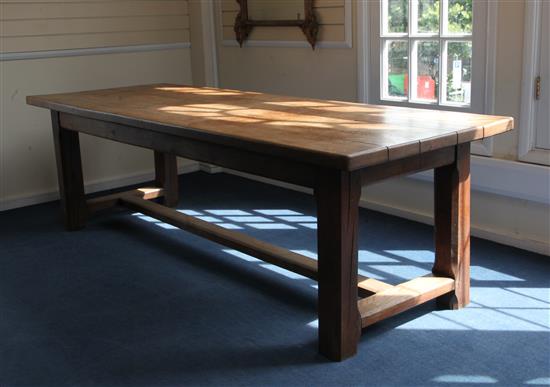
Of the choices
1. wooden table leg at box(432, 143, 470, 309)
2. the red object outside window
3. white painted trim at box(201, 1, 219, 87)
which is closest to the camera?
wooden table leg at box(432, 143, 470, 309)

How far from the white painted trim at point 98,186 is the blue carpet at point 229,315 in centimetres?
60

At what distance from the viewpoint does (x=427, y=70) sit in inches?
161

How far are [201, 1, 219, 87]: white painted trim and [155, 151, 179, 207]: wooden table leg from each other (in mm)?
1061

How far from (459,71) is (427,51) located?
0.26 m

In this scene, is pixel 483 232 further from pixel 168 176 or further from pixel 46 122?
pixel 46 122

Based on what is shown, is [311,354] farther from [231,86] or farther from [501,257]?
[231,86]

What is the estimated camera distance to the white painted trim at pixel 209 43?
547 cm

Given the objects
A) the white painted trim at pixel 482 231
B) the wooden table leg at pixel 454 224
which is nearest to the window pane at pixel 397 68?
the white painted trim at pixel 482 231

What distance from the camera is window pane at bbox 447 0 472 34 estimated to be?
378 cm

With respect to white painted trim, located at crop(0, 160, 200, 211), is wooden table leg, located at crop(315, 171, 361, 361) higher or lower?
higher

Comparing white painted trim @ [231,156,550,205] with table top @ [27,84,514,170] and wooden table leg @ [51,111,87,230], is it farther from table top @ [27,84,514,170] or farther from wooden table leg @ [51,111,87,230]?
wooden table leg @ [51,111,87,230]

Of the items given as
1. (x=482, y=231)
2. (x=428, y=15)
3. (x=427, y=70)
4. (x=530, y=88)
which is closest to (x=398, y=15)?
(x=428, y=15)

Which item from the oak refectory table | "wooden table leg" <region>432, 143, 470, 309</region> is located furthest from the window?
"wooden table leg" <region>432, 143, 470, 309</region>

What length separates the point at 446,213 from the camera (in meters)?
2.89
